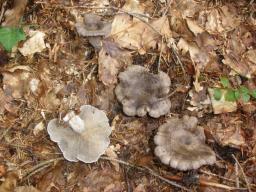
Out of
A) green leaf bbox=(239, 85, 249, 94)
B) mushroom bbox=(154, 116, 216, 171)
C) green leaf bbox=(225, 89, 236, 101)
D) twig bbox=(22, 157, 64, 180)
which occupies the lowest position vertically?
twig bbox=(22, 157, 64, 180)

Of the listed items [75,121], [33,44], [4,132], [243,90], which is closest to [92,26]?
[33,44]

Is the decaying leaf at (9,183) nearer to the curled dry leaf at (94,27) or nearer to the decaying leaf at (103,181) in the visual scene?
the decaying leaf at (103,181)

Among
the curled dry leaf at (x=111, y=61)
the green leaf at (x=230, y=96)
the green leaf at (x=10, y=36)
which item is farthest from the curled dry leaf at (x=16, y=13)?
the green leaf at (x=230, y=96)

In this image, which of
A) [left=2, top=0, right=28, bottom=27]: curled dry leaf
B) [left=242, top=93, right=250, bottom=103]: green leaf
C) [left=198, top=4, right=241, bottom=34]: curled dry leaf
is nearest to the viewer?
[left=242, top=93, right=250, bottom=103]: green leaf

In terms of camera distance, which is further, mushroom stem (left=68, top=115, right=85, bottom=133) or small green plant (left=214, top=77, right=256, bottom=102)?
small green plant (left=214, top=77, right=256, bottom=102)

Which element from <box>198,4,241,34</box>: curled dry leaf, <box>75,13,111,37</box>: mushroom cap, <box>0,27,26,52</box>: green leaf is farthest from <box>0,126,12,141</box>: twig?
<box>198,4,241,34</box>: curled dry leaf

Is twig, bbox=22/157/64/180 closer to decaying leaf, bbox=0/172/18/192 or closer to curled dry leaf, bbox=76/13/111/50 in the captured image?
decaying leaf, bbox=0/172/18/192

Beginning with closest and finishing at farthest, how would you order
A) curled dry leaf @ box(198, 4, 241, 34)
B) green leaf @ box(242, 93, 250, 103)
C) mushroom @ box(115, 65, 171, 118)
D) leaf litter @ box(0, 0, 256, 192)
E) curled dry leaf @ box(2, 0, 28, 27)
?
leaf litter @ box(0, 0, 256, 192) < mushroom @ box(115, 65, 171, 118) < green leaf @ box(242, 93, 250, 103) < curled dry leaf @ box(2, 0, 28, 27) < curled dry leaf @ box(198, 4, 241, 34)

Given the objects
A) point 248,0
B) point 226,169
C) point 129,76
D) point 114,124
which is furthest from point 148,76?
point 248,0
